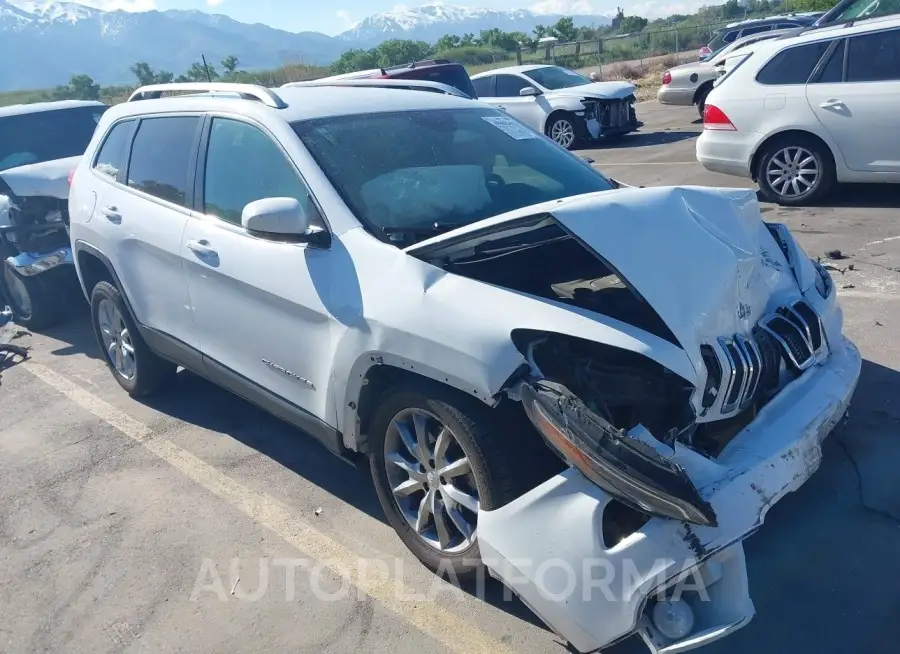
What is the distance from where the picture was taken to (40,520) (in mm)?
3863

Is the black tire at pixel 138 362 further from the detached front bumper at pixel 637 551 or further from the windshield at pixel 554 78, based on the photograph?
the windshield at pixel 554 78

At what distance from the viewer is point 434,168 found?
3.62m

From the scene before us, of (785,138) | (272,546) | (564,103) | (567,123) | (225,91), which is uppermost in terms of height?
(225,91)

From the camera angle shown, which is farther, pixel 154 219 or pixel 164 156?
pixel 164 156

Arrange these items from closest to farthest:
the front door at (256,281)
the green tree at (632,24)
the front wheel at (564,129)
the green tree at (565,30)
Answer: the front door at (256,281) → the front wheel at (564,129) → the green tree at (565,30) → the green tree at (632,24)

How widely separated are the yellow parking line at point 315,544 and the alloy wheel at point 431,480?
0.25 meters

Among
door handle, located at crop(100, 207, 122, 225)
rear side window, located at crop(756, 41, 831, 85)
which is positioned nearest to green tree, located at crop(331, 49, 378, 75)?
rear side window, located at crop(756, 41, 831, 85)

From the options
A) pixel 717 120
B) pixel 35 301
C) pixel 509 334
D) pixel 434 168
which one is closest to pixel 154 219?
pixel 434 168

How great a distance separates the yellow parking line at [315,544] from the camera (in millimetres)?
2814

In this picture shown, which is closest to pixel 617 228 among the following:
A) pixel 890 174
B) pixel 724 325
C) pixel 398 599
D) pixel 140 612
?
pixel 724 325

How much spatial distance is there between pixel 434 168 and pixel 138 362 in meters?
2.50

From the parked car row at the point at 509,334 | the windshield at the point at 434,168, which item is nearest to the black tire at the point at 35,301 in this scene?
the parked car row at the point at 509,334

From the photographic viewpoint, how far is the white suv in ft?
24.0

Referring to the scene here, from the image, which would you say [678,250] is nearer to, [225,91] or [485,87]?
[225,91]
